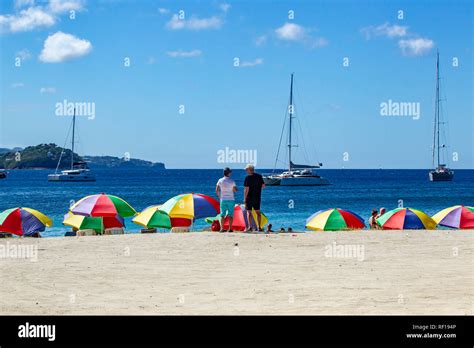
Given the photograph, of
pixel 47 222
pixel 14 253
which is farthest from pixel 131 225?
pixel 14 253

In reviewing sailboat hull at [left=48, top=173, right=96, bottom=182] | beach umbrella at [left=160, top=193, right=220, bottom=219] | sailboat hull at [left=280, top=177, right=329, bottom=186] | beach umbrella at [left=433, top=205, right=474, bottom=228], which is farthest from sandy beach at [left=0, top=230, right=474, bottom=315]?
sailboat hull at [left=48, top=173, right=96, bottom=182]

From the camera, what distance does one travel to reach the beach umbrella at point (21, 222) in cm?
1981

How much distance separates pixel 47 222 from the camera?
20.5 m

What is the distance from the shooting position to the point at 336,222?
20.1m

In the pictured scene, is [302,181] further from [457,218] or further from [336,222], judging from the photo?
[336,222]

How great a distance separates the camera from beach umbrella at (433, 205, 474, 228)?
20125mm

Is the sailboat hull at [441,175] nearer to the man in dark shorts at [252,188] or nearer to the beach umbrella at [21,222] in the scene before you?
the beach umbrella at [21,222]

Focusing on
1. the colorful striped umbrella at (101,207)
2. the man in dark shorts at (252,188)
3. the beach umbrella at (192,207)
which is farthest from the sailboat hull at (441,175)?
the man in dark shorts at (252,188)

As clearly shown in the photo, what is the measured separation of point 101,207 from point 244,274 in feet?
32.1

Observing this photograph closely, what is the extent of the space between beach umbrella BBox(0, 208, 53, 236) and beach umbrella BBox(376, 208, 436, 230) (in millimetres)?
9869

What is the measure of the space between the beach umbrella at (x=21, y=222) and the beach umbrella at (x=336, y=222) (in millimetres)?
7874

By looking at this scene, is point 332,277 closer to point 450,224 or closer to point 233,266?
point 233,266

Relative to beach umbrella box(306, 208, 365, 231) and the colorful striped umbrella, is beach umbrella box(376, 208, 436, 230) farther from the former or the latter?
the colorful striped umbrella
